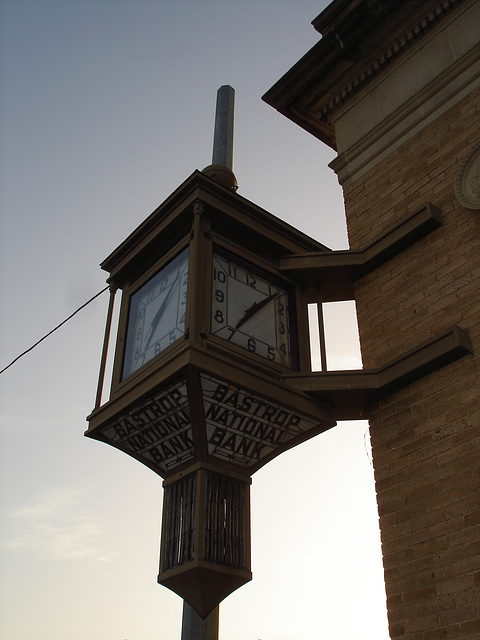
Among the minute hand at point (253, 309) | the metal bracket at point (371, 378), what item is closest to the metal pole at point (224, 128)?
the minute hand at point (253, 309)

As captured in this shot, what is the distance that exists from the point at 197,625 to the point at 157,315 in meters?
2.63

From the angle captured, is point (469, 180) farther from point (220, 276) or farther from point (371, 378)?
point (220, 276)

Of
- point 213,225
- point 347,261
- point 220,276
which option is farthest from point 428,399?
point 213,225

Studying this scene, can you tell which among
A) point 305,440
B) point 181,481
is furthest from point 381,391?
point 181,481

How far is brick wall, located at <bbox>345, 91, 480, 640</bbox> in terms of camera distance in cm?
502

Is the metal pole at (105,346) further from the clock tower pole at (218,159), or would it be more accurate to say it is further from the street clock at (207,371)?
the clock tower pole at (218,159)

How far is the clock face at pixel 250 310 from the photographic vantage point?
20.0 feet

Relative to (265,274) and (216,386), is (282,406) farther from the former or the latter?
(265,274)

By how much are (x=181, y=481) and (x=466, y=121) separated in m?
4.25

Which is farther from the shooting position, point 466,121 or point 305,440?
point 466,121

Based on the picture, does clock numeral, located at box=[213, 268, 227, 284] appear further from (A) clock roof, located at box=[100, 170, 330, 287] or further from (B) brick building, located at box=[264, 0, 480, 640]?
(B) brick building, located at box=[264, 0, 480, 640]

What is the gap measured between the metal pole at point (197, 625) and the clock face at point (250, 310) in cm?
212

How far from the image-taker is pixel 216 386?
554cm

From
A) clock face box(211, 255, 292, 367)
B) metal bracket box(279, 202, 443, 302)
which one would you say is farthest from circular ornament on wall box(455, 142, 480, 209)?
clock face box(211, 255, 292, 367)
